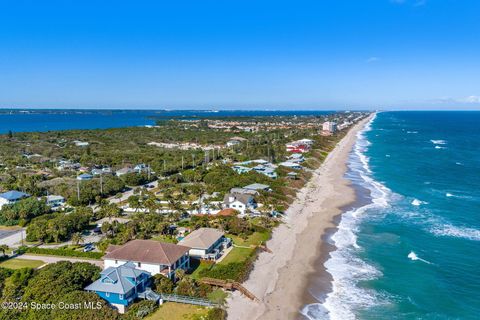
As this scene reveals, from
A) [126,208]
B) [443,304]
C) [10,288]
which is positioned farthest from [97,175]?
[443,304]

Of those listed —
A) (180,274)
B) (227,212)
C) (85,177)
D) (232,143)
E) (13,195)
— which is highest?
(232,143)

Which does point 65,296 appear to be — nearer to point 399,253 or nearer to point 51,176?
point 399,253

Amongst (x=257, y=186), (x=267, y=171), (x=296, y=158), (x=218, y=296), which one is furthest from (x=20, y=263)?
(x=296, y=158)

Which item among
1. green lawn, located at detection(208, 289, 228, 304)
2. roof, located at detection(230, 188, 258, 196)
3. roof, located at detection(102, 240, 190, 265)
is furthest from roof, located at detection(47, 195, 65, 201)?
green lawn, located at detection(208, 289, 228, 304)

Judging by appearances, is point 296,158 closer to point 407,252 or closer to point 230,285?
point 407,252

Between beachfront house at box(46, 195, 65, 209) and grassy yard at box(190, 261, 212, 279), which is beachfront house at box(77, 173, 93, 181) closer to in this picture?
beachfront house at box(46, 195, 65, 209)
